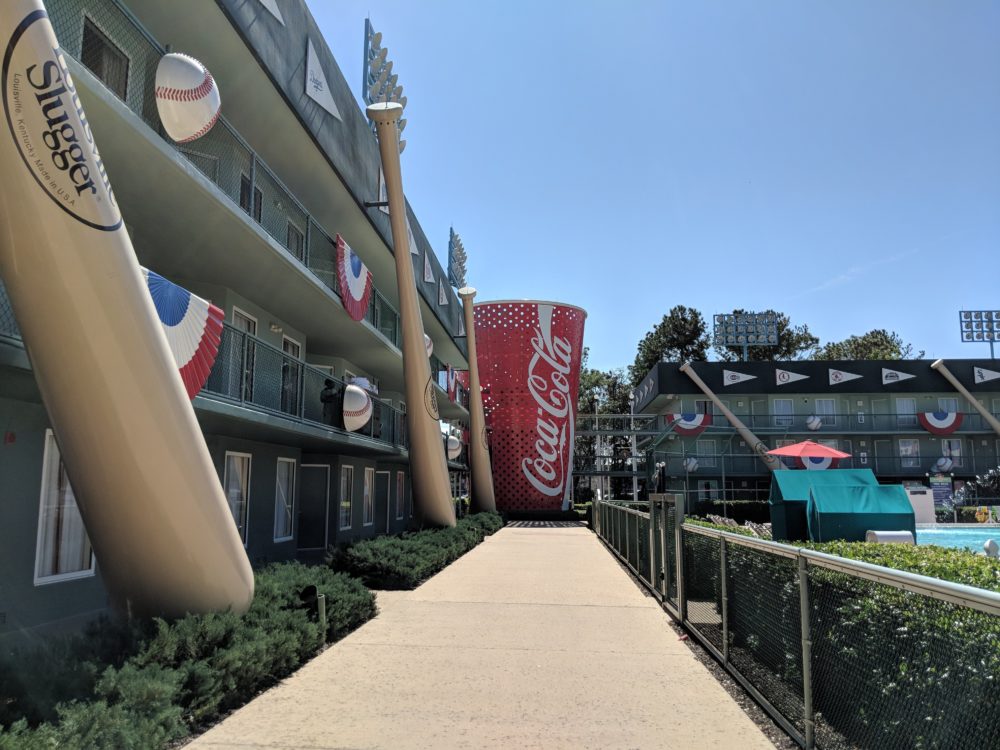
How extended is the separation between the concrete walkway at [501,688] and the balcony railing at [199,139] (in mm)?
6431

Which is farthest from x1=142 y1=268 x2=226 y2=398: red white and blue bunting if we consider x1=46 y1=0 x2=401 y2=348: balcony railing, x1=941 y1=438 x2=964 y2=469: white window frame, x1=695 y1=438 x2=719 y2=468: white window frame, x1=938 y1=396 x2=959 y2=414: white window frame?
x1=938 y1=396 x2=959 y2=414: white window frame

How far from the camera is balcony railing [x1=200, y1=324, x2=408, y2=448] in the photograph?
10.3 meters

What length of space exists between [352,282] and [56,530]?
8024 millimetres

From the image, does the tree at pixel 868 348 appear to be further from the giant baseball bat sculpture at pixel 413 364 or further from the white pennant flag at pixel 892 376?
the giant baseball bat sculpture at pixel 413 364

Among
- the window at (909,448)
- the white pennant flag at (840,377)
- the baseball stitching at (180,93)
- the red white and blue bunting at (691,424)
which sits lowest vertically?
the window at (909,448)

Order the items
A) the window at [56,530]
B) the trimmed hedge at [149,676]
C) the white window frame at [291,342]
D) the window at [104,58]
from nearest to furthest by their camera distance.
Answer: the trimmed hedge at [149,676], the window at [56,530], the window at [104,58], the white window frame at [291,342]

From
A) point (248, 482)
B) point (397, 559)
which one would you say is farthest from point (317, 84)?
point (397, 559)

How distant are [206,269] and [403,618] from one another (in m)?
6.76

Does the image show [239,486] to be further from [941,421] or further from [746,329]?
[746,329]

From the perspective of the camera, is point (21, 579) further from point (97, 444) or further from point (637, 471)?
point (637, 471)

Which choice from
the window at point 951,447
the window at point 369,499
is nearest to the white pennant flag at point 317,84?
the window at point 369,499

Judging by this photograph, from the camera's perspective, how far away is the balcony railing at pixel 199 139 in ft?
27.1

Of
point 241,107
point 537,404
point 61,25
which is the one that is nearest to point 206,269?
point 241,107

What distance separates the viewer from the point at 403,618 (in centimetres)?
916
